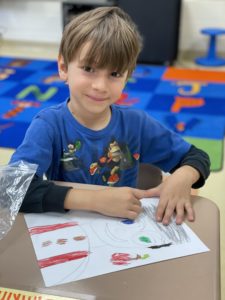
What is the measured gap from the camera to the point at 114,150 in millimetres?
1060

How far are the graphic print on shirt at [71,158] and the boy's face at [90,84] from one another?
92mm

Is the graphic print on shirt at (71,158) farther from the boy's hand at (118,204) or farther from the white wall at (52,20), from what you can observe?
the white wall at (52,20)

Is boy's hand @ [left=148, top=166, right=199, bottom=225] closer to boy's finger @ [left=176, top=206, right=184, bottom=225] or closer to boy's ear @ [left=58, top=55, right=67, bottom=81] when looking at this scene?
boy's finger @ [left=176, top=206, right=184, bottom=225]

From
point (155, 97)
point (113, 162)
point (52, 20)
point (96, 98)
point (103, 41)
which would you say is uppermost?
point (103, 41)

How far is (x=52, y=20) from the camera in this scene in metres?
4.58

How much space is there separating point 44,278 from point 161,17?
→ 11.9 feet

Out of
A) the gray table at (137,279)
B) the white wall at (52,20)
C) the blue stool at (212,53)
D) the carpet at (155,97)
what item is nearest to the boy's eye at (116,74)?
the gray table at (137,279)

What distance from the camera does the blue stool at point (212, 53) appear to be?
3.92 metres

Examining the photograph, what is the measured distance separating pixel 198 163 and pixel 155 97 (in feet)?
7.21

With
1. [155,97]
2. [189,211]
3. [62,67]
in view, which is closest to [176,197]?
[189,211]

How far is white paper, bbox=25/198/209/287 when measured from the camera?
62cm

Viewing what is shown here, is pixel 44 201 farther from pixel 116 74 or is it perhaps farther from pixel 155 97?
pixel 155 97

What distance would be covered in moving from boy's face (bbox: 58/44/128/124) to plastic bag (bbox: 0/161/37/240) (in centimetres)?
23

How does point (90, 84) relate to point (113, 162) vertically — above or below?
→ above
